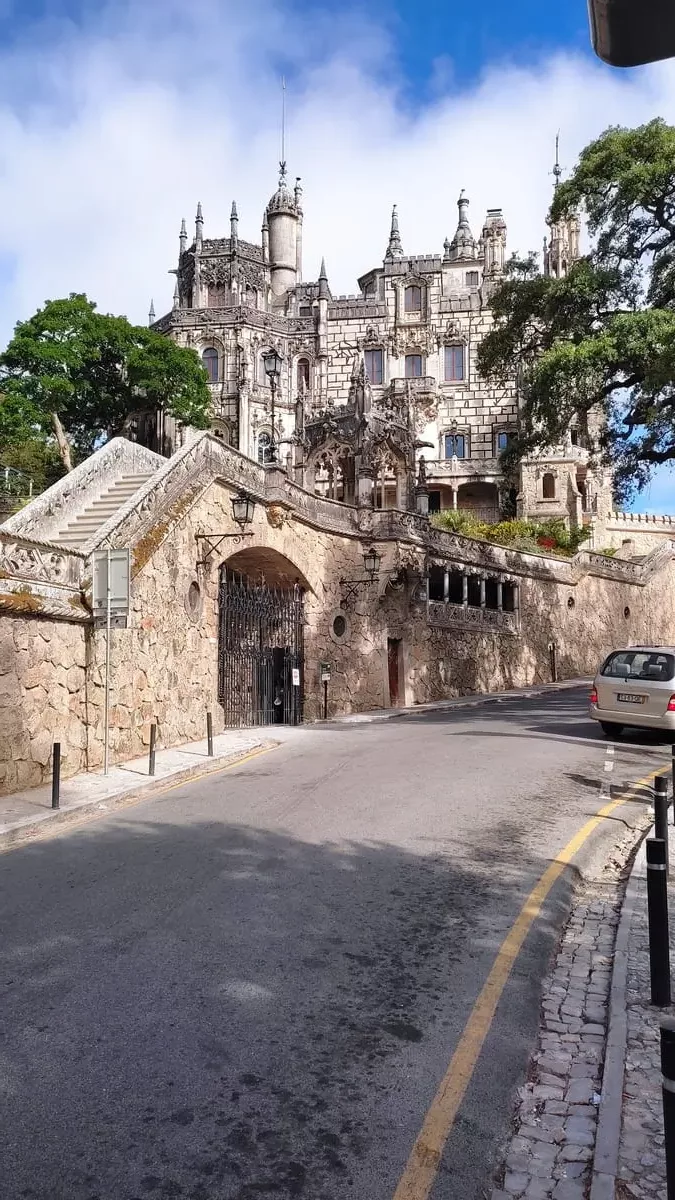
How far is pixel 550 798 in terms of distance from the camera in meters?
10.3

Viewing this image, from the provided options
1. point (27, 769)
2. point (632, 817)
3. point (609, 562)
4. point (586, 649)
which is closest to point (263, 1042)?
point (632, 817)

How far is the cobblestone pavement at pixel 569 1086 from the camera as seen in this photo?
3293 mm

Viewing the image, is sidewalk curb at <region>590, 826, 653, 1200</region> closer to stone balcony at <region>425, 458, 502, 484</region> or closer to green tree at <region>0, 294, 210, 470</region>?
green tree at <region>0, 294, 210, 470</region>

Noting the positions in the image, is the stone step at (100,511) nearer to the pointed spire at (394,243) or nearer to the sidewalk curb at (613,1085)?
the sidewalk curb at (613,1085)

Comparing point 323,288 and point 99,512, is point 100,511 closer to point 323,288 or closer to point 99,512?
point 99,512

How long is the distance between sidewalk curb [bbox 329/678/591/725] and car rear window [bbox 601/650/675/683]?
7382mm

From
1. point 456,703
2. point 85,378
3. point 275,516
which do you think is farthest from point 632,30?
point 85,378

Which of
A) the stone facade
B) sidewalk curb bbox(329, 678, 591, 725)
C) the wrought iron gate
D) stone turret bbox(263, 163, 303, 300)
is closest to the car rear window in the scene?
sidewalk curb bbox(329, 678, 591, 725)

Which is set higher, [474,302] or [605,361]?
[474,302]

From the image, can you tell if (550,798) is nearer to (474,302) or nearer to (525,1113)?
(525,1113)

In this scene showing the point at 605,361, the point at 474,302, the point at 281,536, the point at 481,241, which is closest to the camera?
the point at 605,361

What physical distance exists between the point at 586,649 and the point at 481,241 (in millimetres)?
39087

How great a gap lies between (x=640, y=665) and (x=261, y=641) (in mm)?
9407

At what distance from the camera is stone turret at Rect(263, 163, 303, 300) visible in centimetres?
6744
